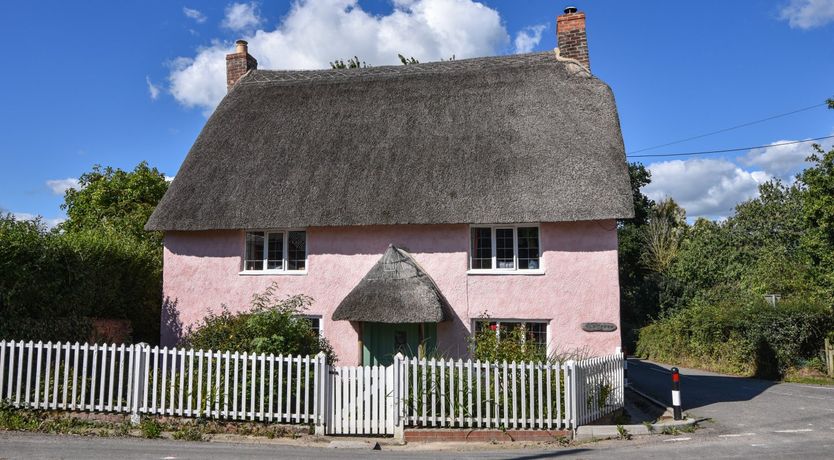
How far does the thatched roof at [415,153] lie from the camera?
12664 millimetres

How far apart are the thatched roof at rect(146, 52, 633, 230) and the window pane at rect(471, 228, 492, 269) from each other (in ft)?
2.73

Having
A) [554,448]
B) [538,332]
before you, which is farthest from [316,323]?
[554,448]

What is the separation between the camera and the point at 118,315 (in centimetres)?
1377

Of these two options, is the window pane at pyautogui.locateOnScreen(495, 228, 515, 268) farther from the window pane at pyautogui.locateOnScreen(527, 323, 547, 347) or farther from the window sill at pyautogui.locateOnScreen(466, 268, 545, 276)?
the window pane at pyautogui.locateOnScreen(527, 323, 547, 347)

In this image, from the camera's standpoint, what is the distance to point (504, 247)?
43.0ft

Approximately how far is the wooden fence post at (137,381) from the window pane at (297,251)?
15.0ft

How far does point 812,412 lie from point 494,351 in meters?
7.07

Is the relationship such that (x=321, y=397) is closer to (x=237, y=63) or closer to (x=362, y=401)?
(x=362, y=401)

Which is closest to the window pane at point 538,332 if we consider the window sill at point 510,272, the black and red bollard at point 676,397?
the window sill at point 510,272

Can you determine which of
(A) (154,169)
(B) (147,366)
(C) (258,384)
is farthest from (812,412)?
(A) (154,169)

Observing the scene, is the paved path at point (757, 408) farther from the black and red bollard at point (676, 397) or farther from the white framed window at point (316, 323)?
the white framed window at point (316, 323)

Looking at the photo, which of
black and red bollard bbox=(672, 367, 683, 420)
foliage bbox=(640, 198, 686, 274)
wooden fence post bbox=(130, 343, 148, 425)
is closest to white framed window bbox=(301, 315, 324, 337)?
wooden fence post bbox=(130, 343, 148, 425)

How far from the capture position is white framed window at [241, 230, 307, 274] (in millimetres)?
13969

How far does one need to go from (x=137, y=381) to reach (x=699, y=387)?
47.3 feet
